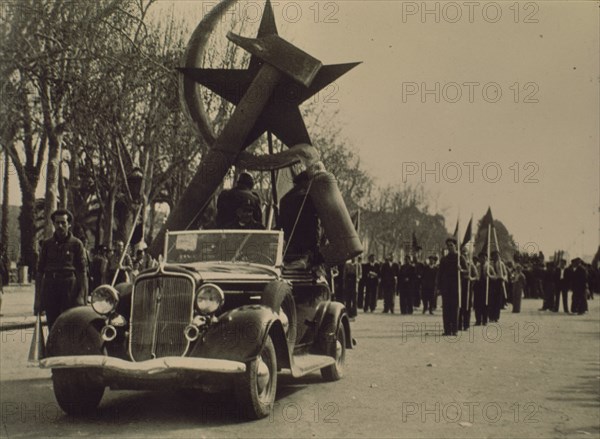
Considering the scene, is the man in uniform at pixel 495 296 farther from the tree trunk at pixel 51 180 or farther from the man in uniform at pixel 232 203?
the man in uniform at pixel 232 203

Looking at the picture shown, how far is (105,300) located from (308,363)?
8.41ft

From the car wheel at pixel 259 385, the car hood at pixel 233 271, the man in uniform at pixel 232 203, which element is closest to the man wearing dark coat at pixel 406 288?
the man in uniform at pixel 232 203

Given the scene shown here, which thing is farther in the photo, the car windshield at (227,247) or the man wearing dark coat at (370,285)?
the man wearing dark coat at (370,285)

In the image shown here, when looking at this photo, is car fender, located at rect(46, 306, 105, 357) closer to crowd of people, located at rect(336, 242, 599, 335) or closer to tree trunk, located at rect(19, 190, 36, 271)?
crowd of people, located at rect(336, 242, 599, 335)

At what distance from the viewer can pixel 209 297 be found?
8.40 meters

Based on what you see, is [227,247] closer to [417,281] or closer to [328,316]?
[328,316]

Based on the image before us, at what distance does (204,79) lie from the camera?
43.2 feet

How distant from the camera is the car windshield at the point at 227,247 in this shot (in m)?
10.1

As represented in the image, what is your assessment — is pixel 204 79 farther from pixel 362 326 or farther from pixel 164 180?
pixel 164 180

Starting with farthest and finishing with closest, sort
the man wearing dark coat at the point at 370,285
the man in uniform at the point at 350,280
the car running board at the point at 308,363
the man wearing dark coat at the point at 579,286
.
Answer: the man wearing dark coat at the point at 579,286 → the man wearing dark coat at the point at 370,285 → the man in uniform at the point at 350,280 → the car running board at the point at 308,363

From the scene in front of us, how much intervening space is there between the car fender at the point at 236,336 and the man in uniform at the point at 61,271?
3.96 meters

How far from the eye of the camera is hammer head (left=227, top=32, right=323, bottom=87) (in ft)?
40.4

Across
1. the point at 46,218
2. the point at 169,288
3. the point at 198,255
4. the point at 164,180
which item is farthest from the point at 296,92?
the point at 164,180

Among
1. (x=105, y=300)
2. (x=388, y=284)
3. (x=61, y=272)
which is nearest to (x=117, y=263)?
(x=61, y=272)
